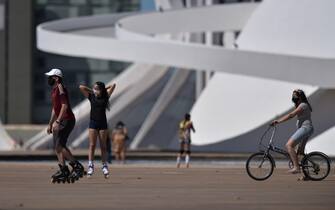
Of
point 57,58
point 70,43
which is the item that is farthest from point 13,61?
point 70,43

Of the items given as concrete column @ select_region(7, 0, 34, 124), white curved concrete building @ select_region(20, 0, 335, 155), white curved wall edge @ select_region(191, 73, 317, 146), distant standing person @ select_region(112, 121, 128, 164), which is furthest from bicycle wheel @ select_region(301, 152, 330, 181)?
concrete column @ select_region(7, 0, 34, 124)

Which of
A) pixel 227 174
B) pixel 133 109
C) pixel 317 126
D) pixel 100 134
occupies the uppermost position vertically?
pixel 100 134

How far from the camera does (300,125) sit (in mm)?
16562

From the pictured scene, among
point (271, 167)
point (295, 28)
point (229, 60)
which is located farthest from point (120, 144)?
point (271, 167)

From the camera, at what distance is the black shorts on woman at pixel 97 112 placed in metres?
15.7

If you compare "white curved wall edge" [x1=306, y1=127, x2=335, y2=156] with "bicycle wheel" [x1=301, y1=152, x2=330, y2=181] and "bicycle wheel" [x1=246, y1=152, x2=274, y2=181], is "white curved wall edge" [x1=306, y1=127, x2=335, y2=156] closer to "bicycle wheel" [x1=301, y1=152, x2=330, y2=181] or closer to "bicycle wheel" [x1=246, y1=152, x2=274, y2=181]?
"bicycle wheel" [x1=301, y1=152, x2=330, y2=181]

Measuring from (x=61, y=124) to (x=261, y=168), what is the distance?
9.98ft

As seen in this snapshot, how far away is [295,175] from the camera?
57.2 feet

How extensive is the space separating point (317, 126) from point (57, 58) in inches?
2349

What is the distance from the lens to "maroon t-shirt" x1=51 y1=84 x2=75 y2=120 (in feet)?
49.9

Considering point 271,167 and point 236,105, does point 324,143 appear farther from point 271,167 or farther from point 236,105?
point 271,167

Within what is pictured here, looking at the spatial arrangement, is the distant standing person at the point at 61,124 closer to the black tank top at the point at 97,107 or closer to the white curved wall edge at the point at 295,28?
the black tank top at the point at 97,107

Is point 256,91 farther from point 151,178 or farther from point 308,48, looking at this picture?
point 151,178

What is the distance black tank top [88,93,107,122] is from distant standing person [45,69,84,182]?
0.51 meters
